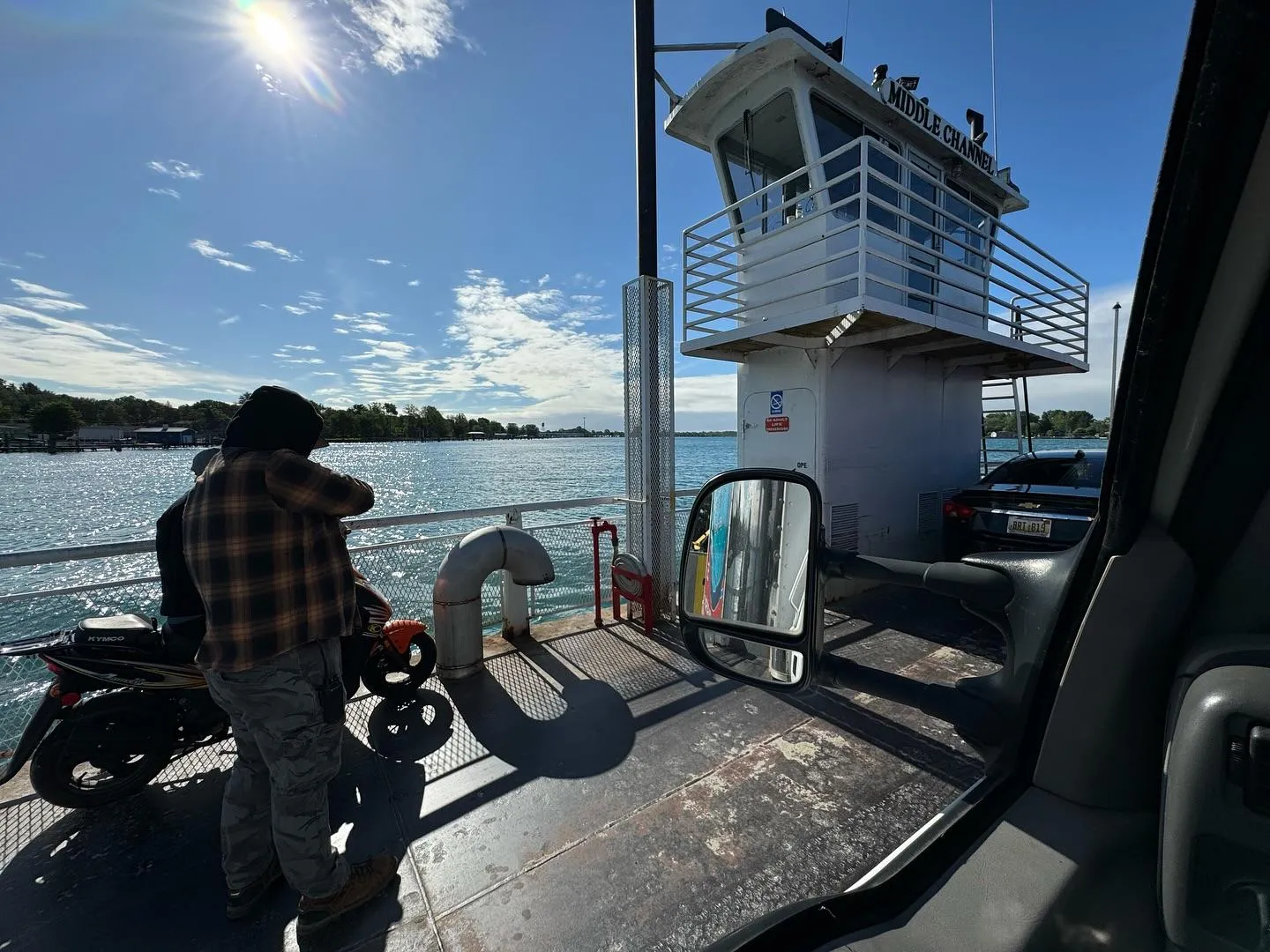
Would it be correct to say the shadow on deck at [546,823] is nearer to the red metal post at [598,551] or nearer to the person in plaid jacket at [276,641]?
the person in plaid jacket at [276,641]

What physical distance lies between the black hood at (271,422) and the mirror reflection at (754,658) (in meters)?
1.79

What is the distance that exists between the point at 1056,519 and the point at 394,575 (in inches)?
223

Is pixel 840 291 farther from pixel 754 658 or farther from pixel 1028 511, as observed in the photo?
pixel 754 658

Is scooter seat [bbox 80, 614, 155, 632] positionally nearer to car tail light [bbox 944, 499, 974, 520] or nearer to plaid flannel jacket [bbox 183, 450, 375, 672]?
plaid flannel jacket [bbox 183, 450, 375, 672]

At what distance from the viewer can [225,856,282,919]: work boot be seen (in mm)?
2055

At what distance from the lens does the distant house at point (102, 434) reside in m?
61.1

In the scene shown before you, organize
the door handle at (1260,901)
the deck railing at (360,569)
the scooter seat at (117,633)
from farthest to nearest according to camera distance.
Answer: the deck railing at (360,569), the scooter seat at (117,633), the door handle at (1260,901)

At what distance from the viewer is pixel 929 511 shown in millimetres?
6992

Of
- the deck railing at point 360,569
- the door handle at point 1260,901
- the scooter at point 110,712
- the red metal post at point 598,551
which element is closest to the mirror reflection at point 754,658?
the door handle at point 1260,901

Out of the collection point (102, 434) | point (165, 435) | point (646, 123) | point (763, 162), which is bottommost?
point (165, 435)

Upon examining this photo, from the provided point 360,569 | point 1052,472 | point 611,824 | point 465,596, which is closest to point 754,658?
→ point 611,824

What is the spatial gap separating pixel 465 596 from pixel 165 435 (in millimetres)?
76710

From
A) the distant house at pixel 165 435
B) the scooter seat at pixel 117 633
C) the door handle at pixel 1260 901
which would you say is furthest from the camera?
the distant house at pixel 165 435

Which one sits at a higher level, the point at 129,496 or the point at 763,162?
the point at 763,162
